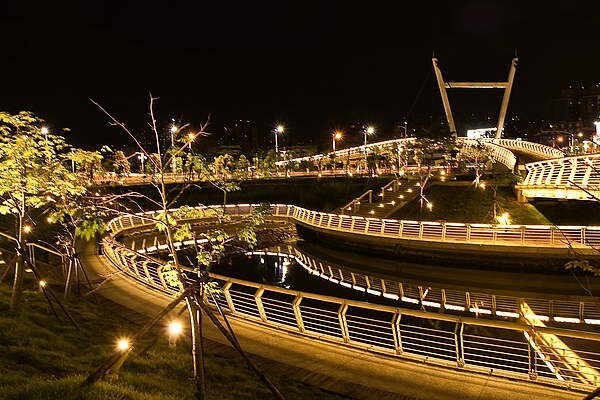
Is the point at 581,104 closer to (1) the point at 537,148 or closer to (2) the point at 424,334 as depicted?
(1) the point at 537,148

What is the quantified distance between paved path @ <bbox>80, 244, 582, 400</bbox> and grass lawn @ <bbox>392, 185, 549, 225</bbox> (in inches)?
1126

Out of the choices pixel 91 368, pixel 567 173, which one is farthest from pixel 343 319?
pixel 567 173

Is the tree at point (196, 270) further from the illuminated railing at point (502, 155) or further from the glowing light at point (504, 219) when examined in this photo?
the illuminated railing at point (502, 155)

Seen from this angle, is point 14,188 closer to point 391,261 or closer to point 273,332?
point 273,332

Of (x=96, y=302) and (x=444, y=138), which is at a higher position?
(x=444, y=138)

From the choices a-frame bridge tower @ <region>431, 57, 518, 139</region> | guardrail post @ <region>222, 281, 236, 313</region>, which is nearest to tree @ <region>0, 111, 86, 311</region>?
guardrail post @ <region>222, 281, 236, 313</region>

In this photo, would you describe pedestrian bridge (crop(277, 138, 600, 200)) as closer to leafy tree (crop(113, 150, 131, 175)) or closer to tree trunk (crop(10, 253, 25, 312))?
leafy tree (crop(113, 150, 131, 175))

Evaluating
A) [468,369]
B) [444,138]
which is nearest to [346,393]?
[468,369]

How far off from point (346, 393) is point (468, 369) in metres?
2.27

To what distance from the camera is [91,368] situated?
7.89 metres

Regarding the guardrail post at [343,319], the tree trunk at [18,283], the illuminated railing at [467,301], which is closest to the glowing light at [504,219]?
the illuminated railing at [467,301]

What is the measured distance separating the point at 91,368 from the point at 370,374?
178 inches

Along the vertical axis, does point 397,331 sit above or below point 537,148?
below

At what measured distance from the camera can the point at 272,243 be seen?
1594 inches
